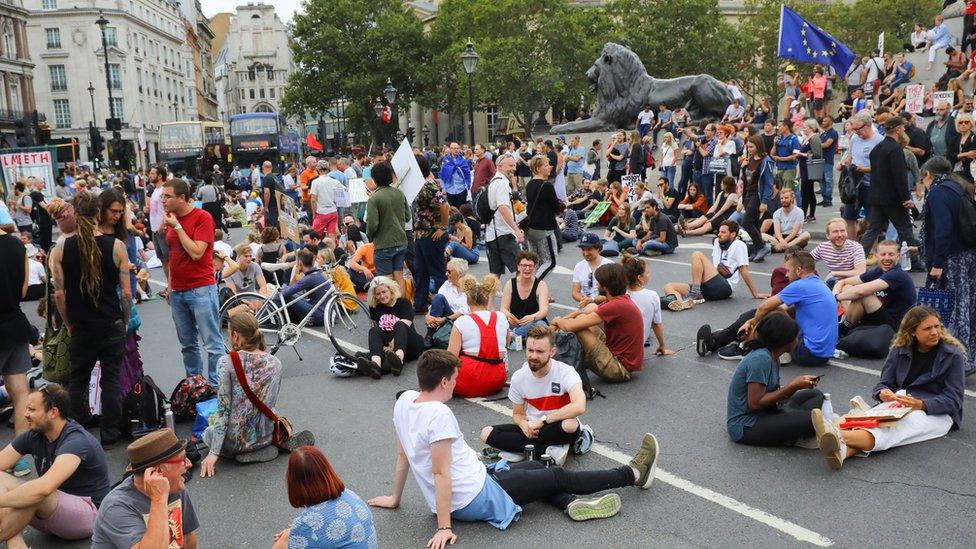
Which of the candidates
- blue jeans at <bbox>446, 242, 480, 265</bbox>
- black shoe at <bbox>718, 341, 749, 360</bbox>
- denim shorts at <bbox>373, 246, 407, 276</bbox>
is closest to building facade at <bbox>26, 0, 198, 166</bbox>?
blue jeans at <bbox>446, 242, 480, 265</bbox>

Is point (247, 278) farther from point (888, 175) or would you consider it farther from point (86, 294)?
point (888, 175)

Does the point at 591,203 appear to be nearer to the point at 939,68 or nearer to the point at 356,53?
the point at 939,68

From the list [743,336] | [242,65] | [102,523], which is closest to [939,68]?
[743,336]

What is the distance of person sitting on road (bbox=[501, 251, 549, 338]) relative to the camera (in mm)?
9156

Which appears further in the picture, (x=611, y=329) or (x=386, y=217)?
(x=386, y=217)

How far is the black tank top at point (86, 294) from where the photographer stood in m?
6.68

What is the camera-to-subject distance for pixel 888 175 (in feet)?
33.6

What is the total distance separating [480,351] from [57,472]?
3681 mm

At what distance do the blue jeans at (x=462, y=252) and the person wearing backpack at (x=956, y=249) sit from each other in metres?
8.03

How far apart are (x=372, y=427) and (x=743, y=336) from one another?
3.85 m

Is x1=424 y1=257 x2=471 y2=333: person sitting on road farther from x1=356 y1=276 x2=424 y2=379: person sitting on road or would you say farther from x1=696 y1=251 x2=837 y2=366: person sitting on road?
x1=696 y1=251 x2=837 y2=366: person sitting on road

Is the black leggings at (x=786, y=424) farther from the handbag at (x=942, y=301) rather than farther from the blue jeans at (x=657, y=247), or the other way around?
the blue jeans at (x=657, y=247)

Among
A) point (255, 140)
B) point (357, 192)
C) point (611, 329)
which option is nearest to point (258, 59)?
point (255, 140)

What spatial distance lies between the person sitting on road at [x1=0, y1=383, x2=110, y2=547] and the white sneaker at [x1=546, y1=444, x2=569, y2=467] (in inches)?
115
